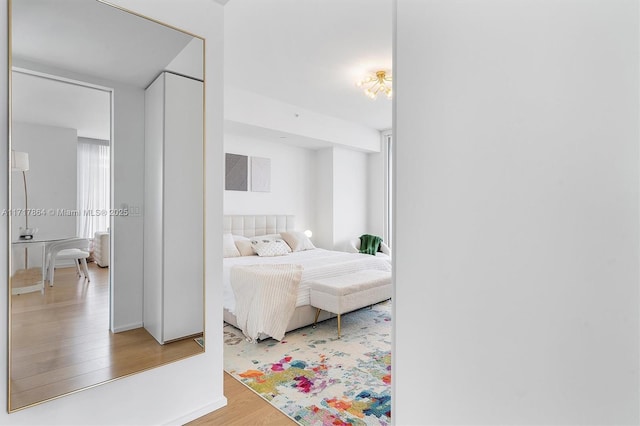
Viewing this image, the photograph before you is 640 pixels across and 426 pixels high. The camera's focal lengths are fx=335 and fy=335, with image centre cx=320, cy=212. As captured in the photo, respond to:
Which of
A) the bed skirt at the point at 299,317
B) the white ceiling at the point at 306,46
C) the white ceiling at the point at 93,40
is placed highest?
the white ceiling at the point at 306,46

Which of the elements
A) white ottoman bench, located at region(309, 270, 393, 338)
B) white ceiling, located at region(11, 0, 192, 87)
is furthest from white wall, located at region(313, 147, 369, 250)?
white ceiling, located at region(11, 0, 192, 87)

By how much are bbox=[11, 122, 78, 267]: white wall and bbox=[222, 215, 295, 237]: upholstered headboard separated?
3.33 metres

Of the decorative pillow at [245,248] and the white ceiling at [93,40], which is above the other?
the white ceiling at [93,40]

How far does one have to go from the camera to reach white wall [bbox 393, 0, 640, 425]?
599mm

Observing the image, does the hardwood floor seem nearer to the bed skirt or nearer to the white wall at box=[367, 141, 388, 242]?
the bed skirt

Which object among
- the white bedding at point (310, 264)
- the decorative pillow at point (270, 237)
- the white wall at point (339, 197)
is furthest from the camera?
the white wall at point (339, 197)

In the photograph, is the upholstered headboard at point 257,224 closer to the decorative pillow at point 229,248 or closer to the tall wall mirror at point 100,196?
the decorative pillow at point 229,248

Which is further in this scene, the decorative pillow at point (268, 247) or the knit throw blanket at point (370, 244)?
the knit throw blanket at point (370, 244)

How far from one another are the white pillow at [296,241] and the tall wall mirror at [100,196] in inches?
127

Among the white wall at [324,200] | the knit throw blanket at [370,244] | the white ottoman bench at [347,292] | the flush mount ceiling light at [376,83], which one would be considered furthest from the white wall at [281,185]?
the white ottoman bench at [347,292]

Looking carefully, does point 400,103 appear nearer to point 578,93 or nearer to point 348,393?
point 578,93

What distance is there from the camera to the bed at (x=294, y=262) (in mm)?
3451

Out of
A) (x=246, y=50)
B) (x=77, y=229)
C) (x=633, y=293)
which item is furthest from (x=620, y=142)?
(x=246, y=50)

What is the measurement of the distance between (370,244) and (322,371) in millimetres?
3743
